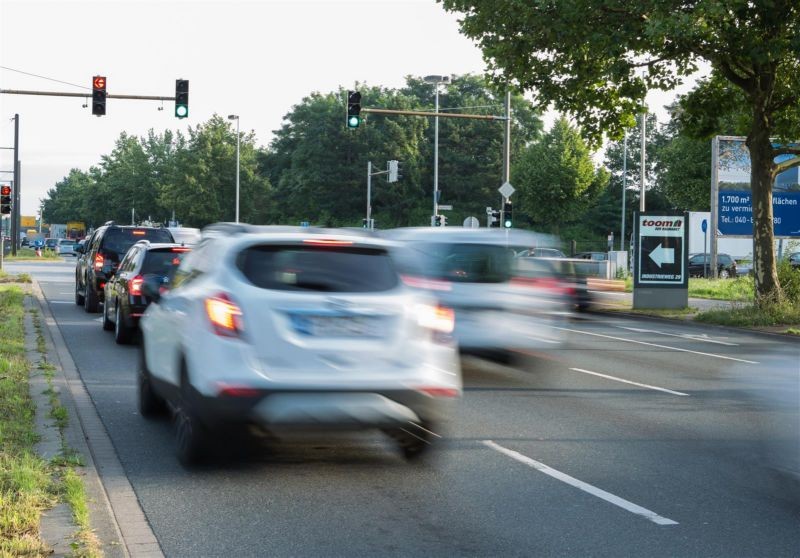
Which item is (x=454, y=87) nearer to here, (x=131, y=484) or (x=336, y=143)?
(x=336, y=143)

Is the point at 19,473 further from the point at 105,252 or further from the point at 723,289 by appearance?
the point at 723,289

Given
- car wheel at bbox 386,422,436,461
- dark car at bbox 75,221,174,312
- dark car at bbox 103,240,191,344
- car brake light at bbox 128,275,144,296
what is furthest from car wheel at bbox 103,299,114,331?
car wheel at bbox 386,422,436,461

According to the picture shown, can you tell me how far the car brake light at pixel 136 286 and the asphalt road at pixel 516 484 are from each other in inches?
180

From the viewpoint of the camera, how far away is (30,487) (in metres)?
6.33

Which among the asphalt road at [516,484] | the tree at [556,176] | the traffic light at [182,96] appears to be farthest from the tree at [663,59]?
the tree at [556,176]

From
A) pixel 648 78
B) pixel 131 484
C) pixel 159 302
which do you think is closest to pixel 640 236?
pixel 648 78

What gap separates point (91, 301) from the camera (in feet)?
73.7

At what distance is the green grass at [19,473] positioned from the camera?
17.6ft

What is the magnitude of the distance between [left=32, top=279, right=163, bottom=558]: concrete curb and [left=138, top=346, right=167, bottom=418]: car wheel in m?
0.42

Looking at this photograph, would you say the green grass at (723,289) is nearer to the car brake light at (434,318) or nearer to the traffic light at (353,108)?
the traffic light at (353,108)

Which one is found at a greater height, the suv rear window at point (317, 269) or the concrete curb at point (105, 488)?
the suv rear window at point (317, 269)

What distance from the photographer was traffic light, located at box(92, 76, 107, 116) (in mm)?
29391

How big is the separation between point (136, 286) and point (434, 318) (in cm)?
927

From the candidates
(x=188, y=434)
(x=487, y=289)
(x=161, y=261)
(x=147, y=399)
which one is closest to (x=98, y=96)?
(x=161, y=261)
